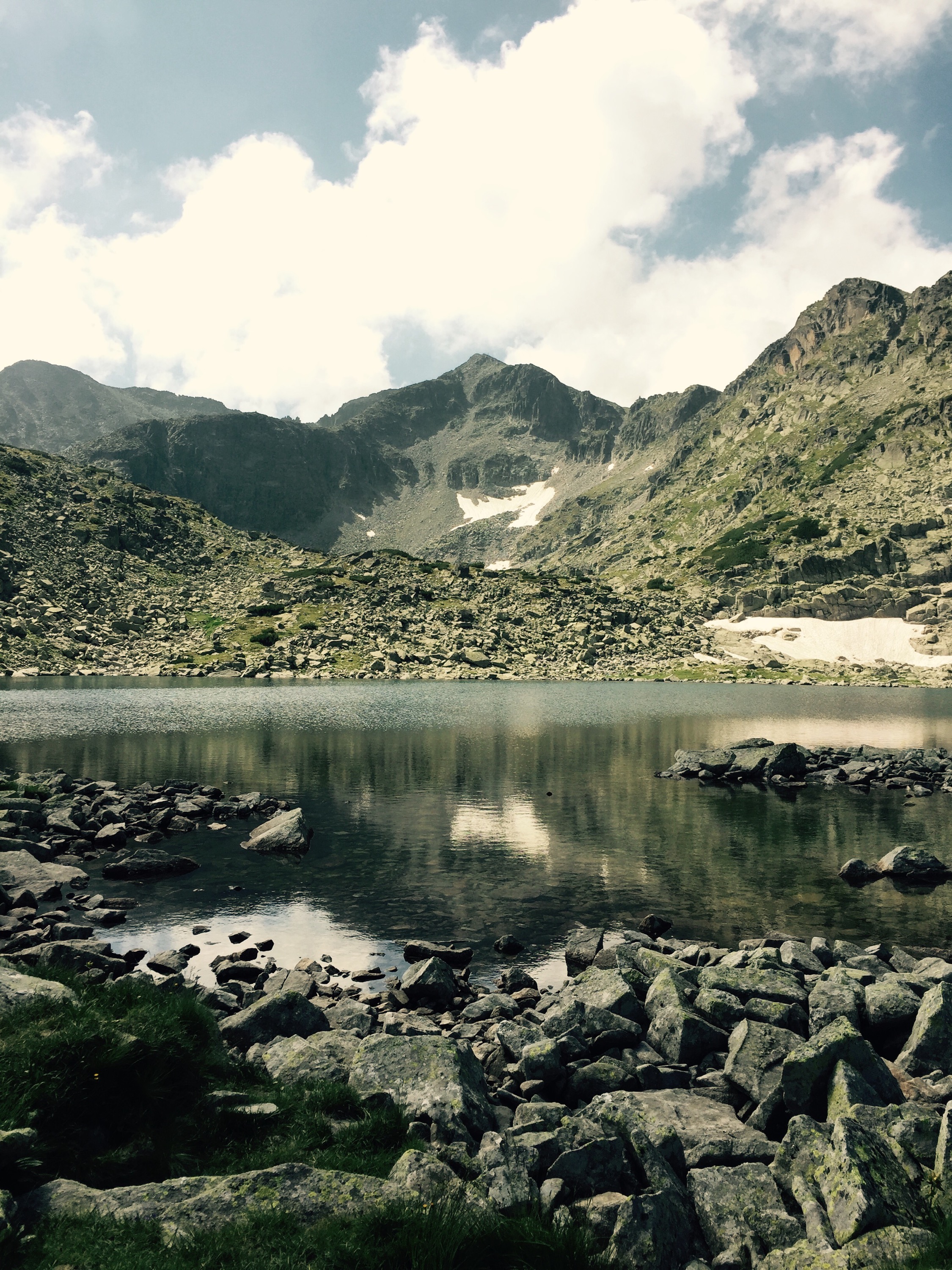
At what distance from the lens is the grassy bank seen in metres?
7.19

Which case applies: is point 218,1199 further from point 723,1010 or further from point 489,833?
point 489,833

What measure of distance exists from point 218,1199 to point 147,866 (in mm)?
24717

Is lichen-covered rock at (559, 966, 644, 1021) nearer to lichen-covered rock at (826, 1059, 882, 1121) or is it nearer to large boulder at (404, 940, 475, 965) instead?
large boulder at (404, 940, 475, 965)

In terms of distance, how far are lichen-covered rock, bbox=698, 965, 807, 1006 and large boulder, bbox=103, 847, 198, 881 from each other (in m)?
21.9

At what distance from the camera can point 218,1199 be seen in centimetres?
808

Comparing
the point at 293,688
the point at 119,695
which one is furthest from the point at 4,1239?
the point at 293,688

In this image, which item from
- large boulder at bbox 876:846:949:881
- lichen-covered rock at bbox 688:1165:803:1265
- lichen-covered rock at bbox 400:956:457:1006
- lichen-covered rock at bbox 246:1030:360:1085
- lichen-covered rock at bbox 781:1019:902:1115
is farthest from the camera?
large boulder at bbox 876:846:949:881

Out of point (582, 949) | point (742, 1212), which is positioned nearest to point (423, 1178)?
point (742, 1212)

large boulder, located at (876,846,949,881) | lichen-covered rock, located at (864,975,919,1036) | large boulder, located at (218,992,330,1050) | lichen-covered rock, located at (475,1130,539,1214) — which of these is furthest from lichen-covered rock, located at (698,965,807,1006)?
large boulder, located at (876,846,949,881)

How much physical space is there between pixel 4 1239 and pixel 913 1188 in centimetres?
1059

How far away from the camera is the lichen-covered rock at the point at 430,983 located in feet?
60.7

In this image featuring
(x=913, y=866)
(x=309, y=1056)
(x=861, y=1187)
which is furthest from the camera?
(x=913, y=866)

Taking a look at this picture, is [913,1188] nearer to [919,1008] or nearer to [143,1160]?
[919,1008]

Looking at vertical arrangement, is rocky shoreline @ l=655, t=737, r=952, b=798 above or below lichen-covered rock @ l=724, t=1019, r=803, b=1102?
below
